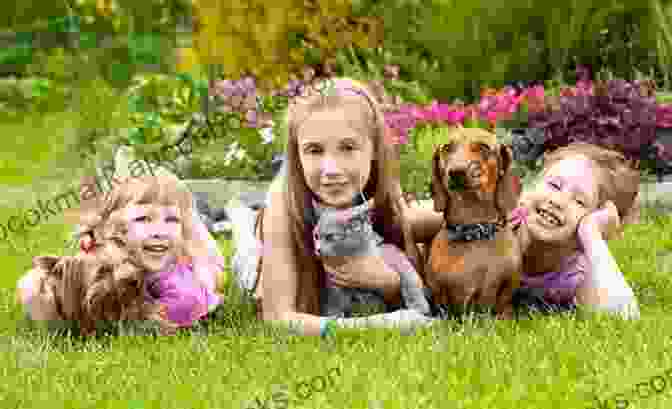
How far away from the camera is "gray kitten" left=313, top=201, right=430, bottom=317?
4.35 m

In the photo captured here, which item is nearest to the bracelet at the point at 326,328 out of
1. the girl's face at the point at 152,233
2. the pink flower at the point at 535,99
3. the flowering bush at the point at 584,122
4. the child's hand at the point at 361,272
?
the child's hand at the point at 361,272

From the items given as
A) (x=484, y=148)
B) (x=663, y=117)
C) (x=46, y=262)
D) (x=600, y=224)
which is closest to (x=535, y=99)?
(x=663, y=117)

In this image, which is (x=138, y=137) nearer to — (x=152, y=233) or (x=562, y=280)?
(x=152, y=233)

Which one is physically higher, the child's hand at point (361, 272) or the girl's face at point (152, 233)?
the girl's face at point (152, 233)

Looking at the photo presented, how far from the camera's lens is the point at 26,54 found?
19.2 m

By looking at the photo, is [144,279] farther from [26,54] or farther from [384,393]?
[26,54]

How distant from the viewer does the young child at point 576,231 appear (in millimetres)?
4648

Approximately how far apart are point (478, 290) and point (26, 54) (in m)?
16.2

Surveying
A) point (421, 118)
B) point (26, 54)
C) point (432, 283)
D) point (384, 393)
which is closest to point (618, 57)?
point (421, 118)

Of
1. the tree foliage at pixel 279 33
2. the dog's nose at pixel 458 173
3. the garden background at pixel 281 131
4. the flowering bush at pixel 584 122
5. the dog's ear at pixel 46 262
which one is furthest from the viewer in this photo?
the tree foliage at pixel 279 33

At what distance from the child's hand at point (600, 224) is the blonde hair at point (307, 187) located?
0.76 m

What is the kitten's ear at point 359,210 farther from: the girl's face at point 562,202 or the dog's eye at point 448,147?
the girl's face at point 562,202

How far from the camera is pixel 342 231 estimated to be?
171 inches

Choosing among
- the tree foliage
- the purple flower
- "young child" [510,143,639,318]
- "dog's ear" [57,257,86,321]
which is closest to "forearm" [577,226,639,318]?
"young child" [510,143,639,318]
